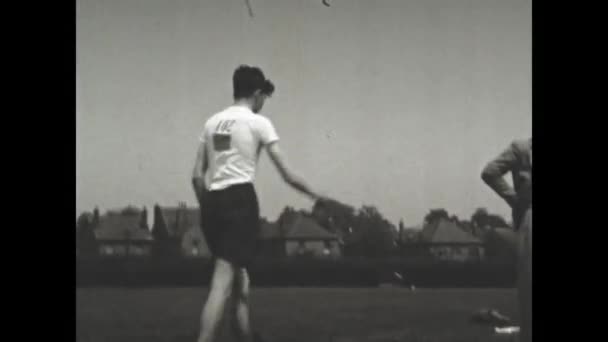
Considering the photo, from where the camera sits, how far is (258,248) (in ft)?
19.4

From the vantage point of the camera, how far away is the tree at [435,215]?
5934mm

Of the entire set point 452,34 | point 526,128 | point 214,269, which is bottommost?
point 214,269

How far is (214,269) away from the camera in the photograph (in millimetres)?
5898

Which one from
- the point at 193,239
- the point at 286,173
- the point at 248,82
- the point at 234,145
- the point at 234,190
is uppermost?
the point at 248,82

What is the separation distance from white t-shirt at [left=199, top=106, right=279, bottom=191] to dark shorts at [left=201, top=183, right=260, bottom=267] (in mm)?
73

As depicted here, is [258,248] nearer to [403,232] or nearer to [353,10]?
[403,232]

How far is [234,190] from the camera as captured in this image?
19.4 feet

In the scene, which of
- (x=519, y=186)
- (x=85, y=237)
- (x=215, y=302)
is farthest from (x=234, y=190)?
(x=519, y=186)

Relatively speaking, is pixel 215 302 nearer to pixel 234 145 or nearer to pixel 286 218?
pixel 286 218

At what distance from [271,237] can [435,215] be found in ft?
3.71

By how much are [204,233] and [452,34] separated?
2.19 meters
